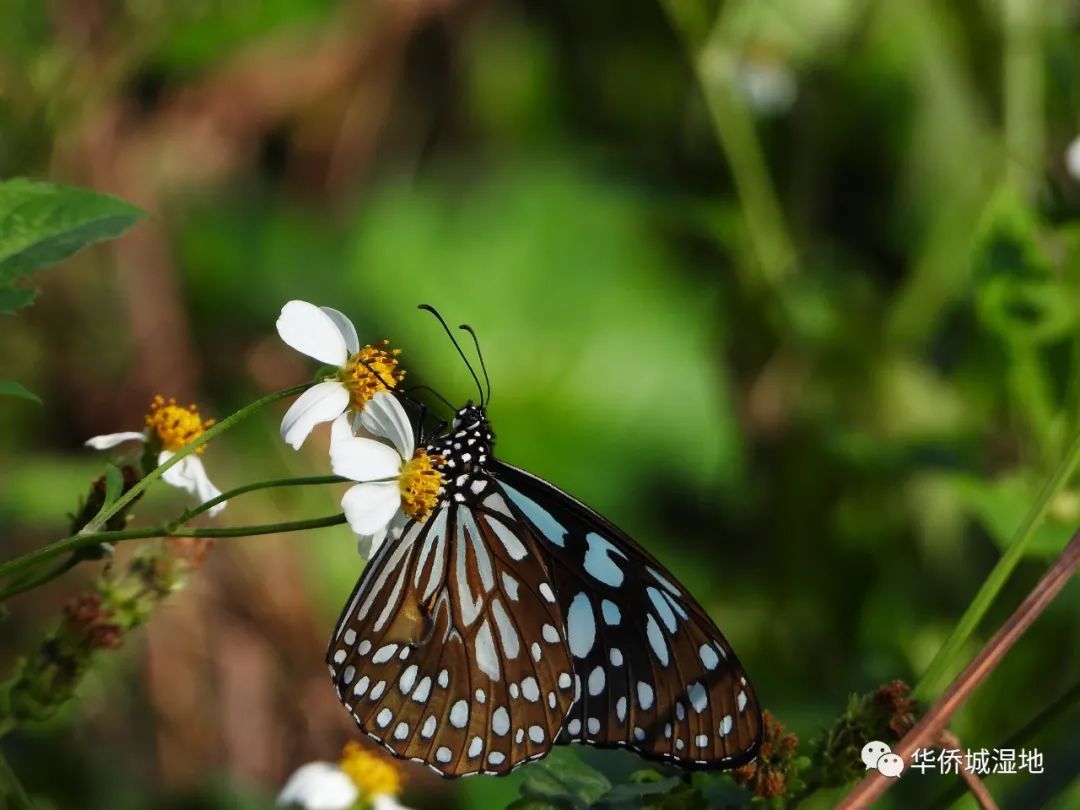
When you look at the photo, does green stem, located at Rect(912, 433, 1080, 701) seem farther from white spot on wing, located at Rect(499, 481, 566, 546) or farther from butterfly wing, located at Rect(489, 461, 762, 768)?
white spot on wing, located at Rect(499, 481, 566, 546)

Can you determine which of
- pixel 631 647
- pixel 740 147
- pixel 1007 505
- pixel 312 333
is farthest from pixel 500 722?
pixel 740 147

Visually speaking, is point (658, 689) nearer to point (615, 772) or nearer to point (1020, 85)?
point (615, 772)

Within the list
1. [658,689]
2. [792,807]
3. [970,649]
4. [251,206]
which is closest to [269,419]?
[251,206]

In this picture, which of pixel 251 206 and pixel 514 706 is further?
pixel 251 206

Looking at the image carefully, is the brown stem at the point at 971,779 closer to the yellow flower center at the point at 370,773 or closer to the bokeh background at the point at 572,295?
the yellow flower center at the point at 370,773

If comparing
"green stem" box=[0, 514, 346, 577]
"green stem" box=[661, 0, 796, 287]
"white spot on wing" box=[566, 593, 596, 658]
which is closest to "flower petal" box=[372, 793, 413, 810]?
"white spot on wing" box=[566, 593, 596, 658]

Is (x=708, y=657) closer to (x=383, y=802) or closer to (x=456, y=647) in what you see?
(x=456, y=647)
